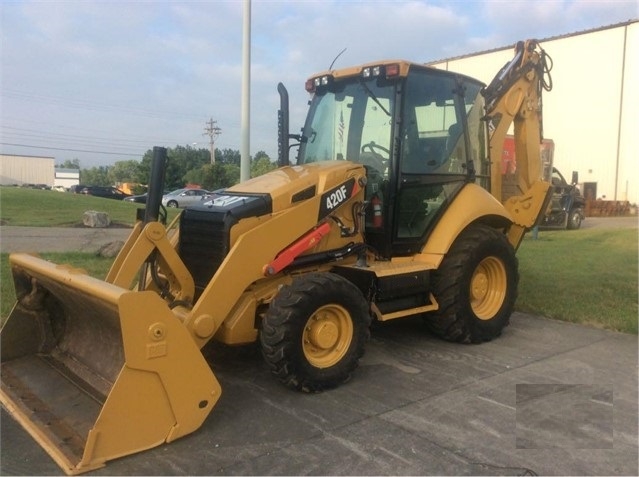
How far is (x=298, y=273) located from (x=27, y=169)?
96.6 metres

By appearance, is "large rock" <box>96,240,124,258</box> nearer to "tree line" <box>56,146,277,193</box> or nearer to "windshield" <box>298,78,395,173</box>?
"tree line" <box>56,146,277,193</box>

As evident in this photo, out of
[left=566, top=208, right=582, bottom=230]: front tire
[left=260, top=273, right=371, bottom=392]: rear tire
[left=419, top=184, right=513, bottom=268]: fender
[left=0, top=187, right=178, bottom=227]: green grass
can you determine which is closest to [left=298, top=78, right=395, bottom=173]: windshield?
[left=419, top=184, right=513, bottom=268]: fender

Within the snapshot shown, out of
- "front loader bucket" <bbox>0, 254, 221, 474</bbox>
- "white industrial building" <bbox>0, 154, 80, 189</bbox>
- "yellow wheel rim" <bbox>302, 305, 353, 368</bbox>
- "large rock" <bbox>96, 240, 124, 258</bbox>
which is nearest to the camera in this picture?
"front loader bucket" <bbox>0, 254, 221, 474</bbox>

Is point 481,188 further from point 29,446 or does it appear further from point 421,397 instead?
point 29,446

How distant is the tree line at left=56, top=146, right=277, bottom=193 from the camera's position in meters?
45.7

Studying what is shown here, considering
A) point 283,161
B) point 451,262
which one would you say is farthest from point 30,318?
point 451,262

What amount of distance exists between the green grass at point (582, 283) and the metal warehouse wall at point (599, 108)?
67.7 ft

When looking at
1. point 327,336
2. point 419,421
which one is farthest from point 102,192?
point 419,421

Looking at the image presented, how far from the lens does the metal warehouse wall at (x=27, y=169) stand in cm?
8850

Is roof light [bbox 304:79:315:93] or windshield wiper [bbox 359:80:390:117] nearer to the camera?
windshield wiper [bbox 359:80:390:117]

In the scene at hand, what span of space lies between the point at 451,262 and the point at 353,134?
5.30ft

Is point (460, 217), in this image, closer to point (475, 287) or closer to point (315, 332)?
point (475, 287)

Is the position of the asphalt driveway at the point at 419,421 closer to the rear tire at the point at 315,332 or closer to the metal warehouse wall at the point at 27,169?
the rear tire at the point at 315,332

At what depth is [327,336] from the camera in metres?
4.82
